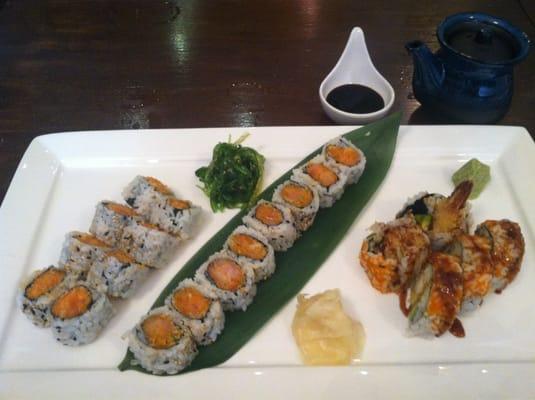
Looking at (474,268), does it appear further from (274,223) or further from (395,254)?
(274,223)

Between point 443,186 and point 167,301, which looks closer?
point 167,301

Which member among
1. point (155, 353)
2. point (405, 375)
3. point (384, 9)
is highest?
point (384, 9)

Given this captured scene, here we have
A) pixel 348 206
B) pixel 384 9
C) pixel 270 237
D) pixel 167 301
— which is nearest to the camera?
pixel 167 301

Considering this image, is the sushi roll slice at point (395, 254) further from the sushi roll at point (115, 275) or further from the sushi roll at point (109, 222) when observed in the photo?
the sushi roll at point (109, 222)

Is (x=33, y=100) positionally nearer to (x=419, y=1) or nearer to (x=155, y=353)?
(x=155, y=353)

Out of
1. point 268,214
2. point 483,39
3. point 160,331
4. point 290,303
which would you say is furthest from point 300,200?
point 483,39

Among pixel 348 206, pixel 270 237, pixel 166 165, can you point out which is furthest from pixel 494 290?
pixel 166 165

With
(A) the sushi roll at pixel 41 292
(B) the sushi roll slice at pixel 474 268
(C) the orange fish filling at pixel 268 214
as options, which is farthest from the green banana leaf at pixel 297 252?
(B) the sushi roll slice at pixel 474 268
